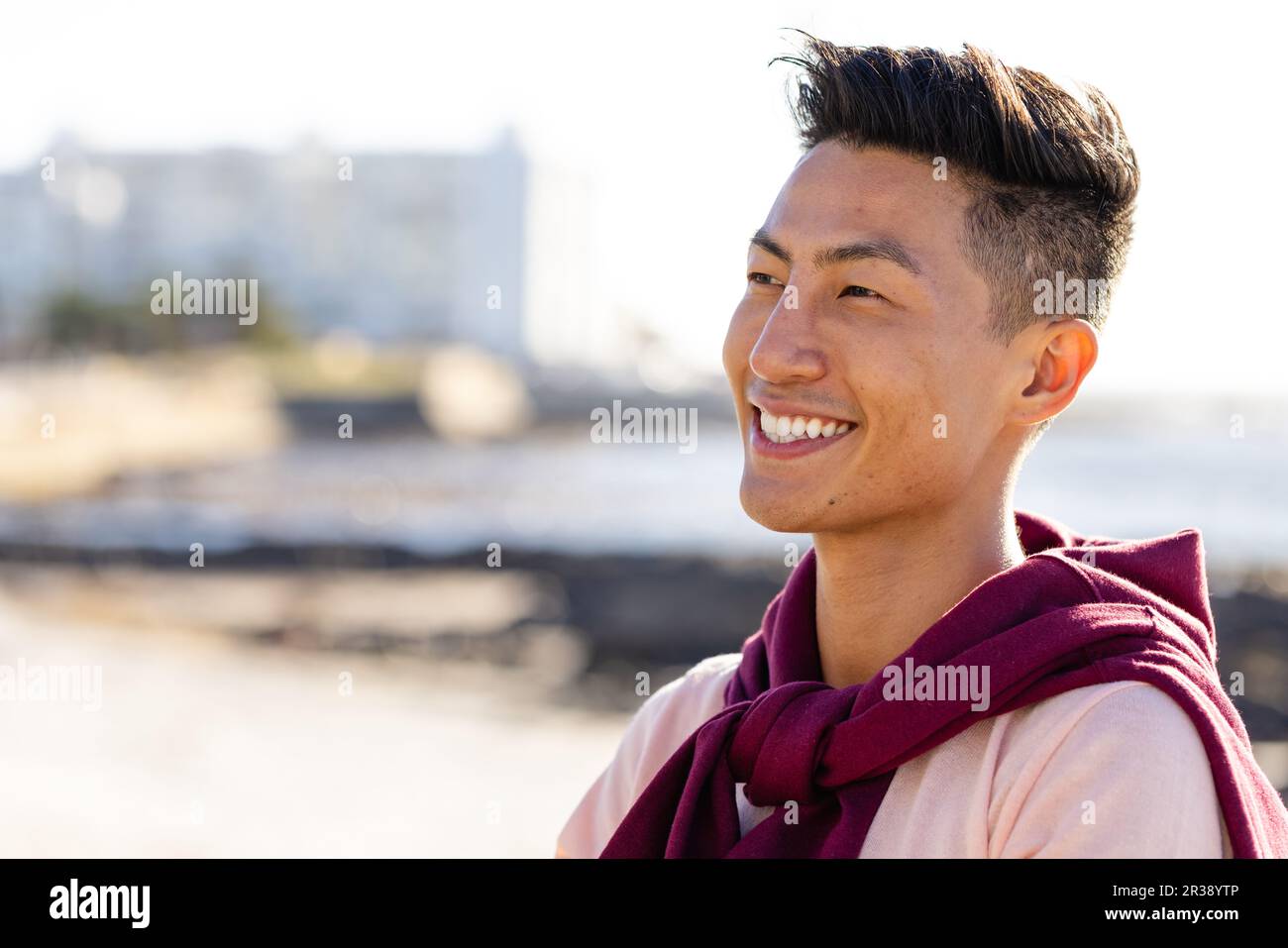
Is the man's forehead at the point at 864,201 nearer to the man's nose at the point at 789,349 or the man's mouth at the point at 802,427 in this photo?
the man's nose at the point at 789,349

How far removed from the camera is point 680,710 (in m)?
2.03

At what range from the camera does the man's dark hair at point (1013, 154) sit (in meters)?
1.75

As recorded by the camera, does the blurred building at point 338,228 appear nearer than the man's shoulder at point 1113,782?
No

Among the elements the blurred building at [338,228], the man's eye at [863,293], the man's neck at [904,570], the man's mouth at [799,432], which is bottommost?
the man's neck at [904,570]

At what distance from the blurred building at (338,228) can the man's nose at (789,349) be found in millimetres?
83688

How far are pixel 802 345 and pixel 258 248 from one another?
9136 cm

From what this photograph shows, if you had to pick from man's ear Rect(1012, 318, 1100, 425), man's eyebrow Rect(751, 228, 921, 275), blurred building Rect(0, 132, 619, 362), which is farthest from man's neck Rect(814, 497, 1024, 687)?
blurred building Rect(0, 132, 619, 362)

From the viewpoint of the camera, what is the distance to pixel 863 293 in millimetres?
1735

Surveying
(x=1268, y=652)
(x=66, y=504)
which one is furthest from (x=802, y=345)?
(x=66, y=504)

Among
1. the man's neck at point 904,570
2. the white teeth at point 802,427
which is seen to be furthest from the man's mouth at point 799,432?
the man's neck at point 904,570

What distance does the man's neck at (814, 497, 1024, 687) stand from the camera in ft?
5.99

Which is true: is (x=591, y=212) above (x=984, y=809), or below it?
above

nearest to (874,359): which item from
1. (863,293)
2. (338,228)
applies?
(863,293)

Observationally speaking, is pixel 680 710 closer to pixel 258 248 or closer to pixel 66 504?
pixel 66 504
